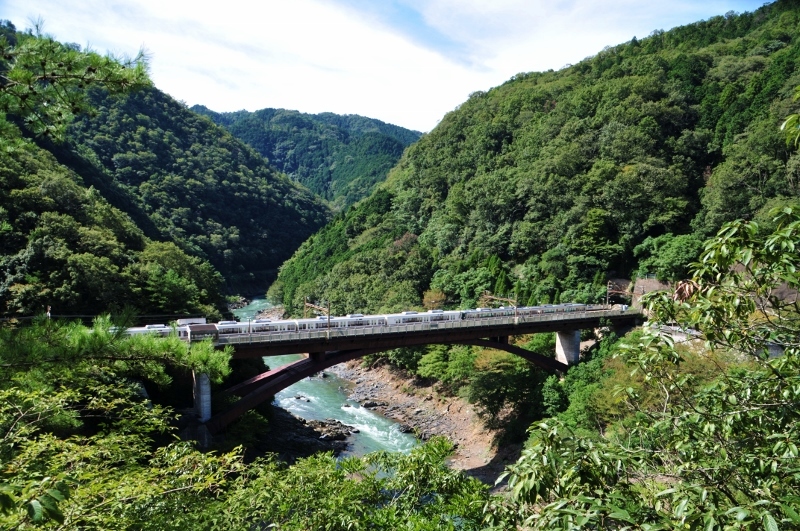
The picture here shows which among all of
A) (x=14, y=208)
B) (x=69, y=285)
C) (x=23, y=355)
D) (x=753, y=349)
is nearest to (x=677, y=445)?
(x=753, y=349)

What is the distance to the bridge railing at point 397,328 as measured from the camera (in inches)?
688

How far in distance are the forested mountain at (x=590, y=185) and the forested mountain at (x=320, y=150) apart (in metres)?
60.8

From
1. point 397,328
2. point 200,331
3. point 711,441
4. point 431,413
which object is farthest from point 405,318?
point 711,441

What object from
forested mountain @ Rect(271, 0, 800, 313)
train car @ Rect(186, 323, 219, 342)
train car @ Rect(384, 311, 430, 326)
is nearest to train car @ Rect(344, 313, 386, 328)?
train car @ Rect(384, 311, 430, 326)

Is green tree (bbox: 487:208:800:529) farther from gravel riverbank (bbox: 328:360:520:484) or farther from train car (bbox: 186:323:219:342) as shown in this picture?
gravel riverbank (bbox: 328:360:520:484)

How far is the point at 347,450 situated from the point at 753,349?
20.2m

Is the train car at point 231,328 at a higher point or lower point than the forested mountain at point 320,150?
lower

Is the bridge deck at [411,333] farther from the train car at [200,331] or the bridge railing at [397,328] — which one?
the train car at [200,331]

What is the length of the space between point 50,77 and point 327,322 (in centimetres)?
1637

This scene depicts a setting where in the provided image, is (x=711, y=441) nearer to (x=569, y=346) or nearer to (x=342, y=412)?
(x=569, y=346)

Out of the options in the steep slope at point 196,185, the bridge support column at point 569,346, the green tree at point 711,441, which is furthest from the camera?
the steep slope at point 196,185

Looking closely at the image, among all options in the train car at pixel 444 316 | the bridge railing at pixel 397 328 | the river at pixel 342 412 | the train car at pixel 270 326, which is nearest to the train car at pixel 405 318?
the train car at pixel 444 316

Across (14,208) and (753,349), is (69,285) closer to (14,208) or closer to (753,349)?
(14,208)

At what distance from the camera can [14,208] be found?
73.1 feet
